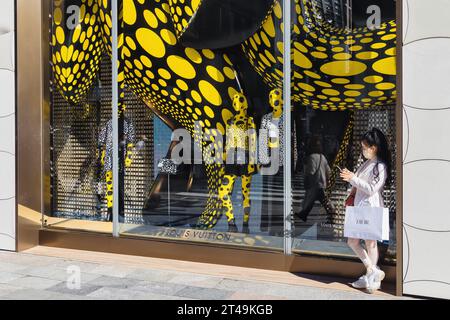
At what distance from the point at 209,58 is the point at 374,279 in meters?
3.27

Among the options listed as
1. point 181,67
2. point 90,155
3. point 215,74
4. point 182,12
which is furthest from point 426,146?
point 90,155

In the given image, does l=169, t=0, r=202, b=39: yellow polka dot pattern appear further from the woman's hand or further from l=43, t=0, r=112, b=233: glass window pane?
the woman's hand

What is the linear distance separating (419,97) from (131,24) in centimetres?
386

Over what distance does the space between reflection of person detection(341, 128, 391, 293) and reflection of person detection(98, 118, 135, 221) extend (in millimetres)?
3059

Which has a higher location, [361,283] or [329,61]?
[329,61]

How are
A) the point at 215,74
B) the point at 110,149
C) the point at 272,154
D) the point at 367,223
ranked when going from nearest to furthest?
the point at 367,223, the point at 272,154, the point at 215,74, the point at 110,149

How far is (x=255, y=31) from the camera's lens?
583 centimetres

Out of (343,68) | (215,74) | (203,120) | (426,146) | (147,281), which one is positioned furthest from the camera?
(203,120)

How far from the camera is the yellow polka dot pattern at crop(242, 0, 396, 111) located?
5.07 metres

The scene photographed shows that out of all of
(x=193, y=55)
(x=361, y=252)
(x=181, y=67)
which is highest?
(x=193, y=55)

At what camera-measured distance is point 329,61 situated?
17.7 ft

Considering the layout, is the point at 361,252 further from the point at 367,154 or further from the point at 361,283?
the point at 367,154

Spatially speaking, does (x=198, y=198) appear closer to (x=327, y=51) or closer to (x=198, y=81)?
(x=198, y=81)
